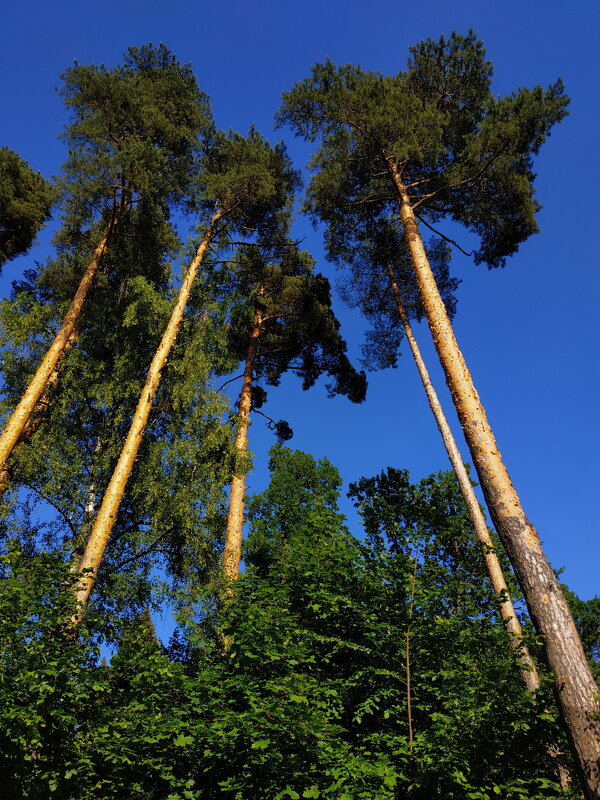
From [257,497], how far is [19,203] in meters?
10.7

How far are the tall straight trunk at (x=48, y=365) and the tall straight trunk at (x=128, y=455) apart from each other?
211 centimetres

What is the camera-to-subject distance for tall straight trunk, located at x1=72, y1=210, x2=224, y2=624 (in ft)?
26.6

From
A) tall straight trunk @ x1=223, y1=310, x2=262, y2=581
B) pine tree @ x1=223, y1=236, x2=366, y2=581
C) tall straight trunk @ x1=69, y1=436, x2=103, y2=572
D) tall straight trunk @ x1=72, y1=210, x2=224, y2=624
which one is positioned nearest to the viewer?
tall straight trunk @ x1=72, y1=210, x2=224, y2=624

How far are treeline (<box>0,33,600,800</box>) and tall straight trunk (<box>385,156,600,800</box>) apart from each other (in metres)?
0.02

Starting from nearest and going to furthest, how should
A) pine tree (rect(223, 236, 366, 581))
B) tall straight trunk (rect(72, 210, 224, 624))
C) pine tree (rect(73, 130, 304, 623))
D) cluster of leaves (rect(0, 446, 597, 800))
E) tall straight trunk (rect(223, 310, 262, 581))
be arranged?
cluster of leaves (rect(0, 446, 597, 800))
tall straight trunk (rect(72, 210, 224, 624))
tall straight trunk (rect(223, 310, 262, 581))
pine tree (rect(73, 130, 304, 623))
pine tree (rect(223, 236, 366, 581))

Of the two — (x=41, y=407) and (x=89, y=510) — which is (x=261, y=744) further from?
(x=41, y=407)

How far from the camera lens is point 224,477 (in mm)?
11586

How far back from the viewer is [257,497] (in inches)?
627

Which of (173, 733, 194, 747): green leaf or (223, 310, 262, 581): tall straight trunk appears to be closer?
(173, 733, 194, 747): green leaf

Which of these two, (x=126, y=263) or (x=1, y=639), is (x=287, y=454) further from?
(x=1, y=639)

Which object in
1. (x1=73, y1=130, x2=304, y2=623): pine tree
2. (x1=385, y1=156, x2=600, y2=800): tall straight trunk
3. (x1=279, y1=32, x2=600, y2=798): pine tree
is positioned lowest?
(x1=385, y1=156, x2=600, y2=800): tall straight trunk

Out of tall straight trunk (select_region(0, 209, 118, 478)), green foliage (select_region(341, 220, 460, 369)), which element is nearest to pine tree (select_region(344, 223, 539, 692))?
green foliage (select_region(341, 220, 460, 369))

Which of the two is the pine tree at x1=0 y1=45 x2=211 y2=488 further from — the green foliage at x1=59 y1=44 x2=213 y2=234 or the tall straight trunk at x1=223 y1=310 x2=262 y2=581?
the tall straight trunk at x1=223 y1=310 x2=262 y2=581

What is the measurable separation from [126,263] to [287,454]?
8054 millimetres
